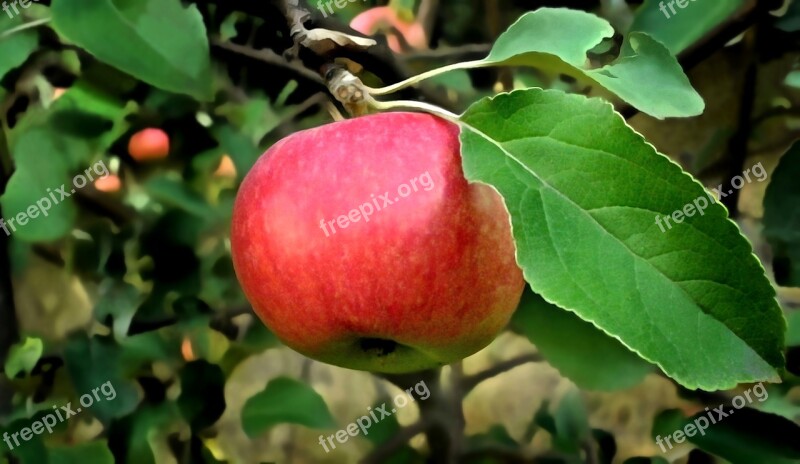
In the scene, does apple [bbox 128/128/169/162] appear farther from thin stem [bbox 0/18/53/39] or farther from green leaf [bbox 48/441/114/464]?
green leaf [bbox 48/441/114/464]

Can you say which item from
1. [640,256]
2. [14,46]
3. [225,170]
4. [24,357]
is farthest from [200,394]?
[640,256]

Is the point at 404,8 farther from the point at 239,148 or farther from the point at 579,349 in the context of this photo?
the point at 579,349

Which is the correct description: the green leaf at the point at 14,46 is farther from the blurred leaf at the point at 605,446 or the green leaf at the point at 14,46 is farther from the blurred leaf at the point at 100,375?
the blurred leaf at the point at 605,446

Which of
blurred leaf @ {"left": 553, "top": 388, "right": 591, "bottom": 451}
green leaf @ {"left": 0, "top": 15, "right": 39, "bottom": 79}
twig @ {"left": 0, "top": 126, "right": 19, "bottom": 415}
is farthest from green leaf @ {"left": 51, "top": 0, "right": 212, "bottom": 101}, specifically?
blurred leaf @ {"left": 553, "top": 388, "right": 591, "bottom": 451}

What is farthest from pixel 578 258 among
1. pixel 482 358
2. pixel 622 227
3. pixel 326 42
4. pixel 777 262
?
pixel 482 358

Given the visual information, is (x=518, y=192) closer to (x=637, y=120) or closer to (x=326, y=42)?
(x=326, y=42)

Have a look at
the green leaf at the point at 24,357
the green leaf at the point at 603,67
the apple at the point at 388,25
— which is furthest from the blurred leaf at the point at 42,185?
the green leaf at the point at 603,67

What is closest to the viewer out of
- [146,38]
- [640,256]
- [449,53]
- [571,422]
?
[640,256]
